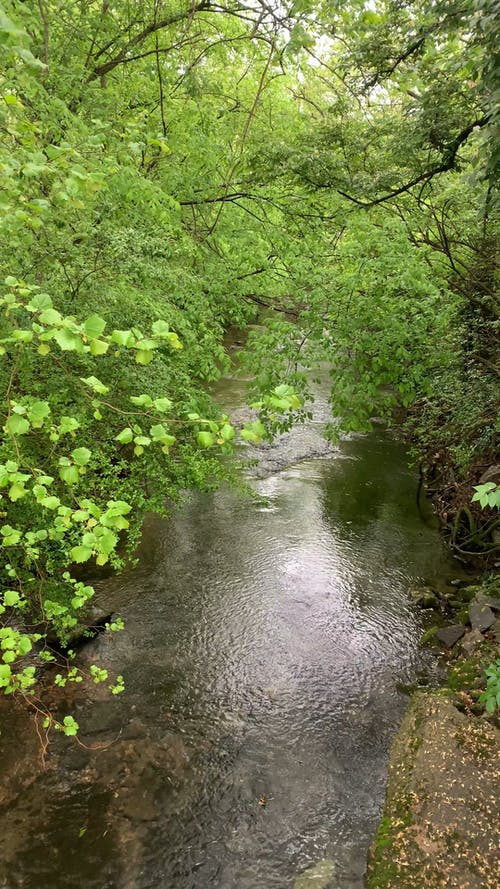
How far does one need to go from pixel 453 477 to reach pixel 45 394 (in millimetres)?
6869

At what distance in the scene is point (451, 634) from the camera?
652cm

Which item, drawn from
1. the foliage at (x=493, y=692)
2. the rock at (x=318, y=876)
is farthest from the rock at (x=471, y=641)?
the foliage at (x=493, y=692)

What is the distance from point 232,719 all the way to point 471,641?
2.91 meters

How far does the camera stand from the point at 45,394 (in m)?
4.65

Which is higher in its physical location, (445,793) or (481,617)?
(481,617)

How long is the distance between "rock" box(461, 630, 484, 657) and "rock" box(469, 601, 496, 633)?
8 centimetres

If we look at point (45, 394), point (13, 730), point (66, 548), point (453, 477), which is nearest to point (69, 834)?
point (13, 730)

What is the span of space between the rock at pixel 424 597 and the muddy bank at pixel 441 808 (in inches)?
98.0

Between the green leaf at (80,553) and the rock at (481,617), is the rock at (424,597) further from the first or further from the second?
the green leaf at (80,553)

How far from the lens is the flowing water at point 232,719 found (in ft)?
13.5

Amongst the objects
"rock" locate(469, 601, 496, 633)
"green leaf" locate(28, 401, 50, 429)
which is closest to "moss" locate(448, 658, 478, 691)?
"rock" locate(469, 601, 496, 633)

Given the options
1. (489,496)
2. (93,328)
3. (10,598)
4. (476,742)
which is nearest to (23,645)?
(10,598)

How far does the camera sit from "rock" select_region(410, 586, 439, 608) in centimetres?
736

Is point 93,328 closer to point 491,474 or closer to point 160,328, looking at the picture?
point 160,328
